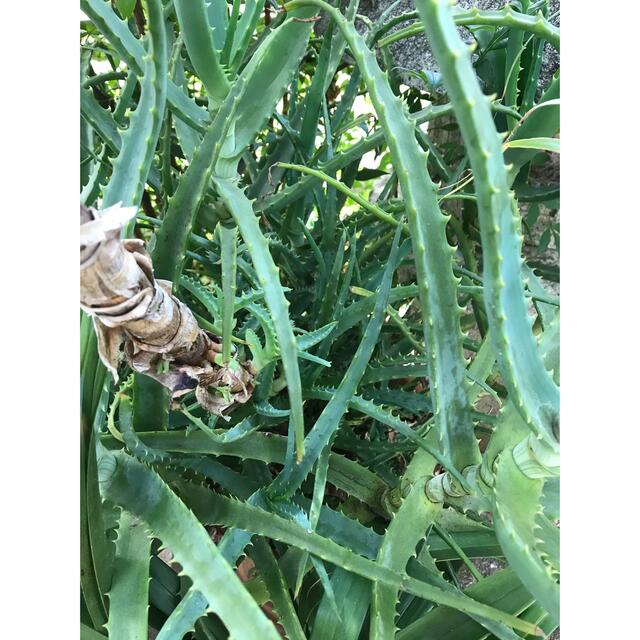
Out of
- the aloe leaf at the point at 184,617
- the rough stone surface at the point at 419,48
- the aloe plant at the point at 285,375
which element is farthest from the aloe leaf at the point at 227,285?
the rough stone surface at the point at 419,48

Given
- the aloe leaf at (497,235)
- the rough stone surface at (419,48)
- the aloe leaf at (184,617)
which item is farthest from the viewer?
the rough stone surface at (419,48)

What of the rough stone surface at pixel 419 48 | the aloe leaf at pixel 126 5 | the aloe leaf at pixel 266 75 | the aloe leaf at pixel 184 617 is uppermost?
the rough stone surface at pixel 419 48

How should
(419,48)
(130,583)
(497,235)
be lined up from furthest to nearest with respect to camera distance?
(419,48)
(130,583)
(497,235)

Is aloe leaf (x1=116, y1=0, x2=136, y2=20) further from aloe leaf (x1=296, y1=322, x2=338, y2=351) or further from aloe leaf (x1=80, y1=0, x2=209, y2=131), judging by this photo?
aloe leaf (x1=296, y1=322, x2=338, y2=351)

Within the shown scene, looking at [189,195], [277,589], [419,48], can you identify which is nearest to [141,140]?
[189,195]

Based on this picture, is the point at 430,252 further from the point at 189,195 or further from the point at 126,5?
the point at 126,5

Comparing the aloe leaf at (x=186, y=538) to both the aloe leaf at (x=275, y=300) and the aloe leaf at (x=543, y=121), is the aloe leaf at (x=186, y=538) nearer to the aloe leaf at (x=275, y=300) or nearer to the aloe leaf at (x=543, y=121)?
the aloe leaf at (x=275, y=300)
